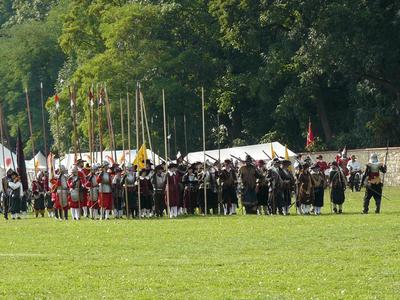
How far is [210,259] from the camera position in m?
22.6

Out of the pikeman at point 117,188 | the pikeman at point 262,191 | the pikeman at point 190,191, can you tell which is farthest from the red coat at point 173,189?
the pikeman at point 262,191

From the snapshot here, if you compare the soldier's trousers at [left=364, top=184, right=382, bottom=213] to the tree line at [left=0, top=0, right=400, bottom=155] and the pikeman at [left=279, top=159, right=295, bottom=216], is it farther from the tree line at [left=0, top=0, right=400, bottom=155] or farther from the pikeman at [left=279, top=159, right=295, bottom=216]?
the tree line at [left=0, top=0, right=400, bottom=155]

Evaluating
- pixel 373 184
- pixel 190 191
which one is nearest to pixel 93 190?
pixel 190 191

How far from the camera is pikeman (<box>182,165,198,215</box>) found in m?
41.3

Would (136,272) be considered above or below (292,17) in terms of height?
below

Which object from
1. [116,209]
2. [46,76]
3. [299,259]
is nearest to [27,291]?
[299,259]

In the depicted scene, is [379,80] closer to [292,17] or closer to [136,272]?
[292,17]

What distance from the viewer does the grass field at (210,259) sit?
18031 millimetres

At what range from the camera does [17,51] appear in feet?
352

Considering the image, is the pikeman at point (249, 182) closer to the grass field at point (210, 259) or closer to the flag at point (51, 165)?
the grass field at point (210, 259)

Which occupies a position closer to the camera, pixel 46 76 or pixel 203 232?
pixel 203 232

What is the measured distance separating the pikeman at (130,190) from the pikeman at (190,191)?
5.02 feet

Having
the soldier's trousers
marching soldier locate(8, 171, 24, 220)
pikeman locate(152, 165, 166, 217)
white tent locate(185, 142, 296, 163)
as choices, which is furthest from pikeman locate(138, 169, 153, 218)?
white tent locate(185, 142, 296, 163)

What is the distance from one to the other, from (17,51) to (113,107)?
3620 cm
